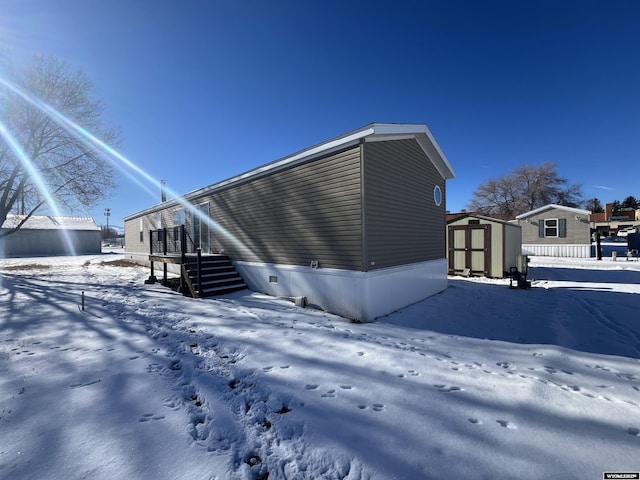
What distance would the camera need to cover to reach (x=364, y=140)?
5.99 m

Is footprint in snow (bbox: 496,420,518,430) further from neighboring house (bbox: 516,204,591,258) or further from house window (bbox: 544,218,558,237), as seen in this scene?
house window (bbox: 544,218,558,237)

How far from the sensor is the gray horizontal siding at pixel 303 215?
621 cm

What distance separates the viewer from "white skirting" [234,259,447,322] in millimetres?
6074

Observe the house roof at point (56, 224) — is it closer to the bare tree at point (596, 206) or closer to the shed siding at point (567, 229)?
the shed siding at point (567, 229)

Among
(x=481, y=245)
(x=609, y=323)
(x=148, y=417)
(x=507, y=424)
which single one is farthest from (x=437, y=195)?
(x=148, y=417)

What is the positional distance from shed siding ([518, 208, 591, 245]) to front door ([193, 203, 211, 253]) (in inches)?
895

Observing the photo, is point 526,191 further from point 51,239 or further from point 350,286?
point 51,239

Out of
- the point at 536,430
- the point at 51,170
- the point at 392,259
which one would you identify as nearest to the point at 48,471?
the point at 536,430

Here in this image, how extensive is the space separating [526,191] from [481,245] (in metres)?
33.3

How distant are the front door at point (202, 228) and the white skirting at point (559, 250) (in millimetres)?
22804

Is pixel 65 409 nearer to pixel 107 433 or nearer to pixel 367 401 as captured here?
pixel 107 433

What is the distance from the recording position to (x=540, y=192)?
120ft

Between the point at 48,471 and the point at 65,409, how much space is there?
0.88 meters

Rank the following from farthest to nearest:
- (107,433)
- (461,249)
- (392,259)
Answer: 1. (461,249)
2. (392,259)
3. (107,433)
